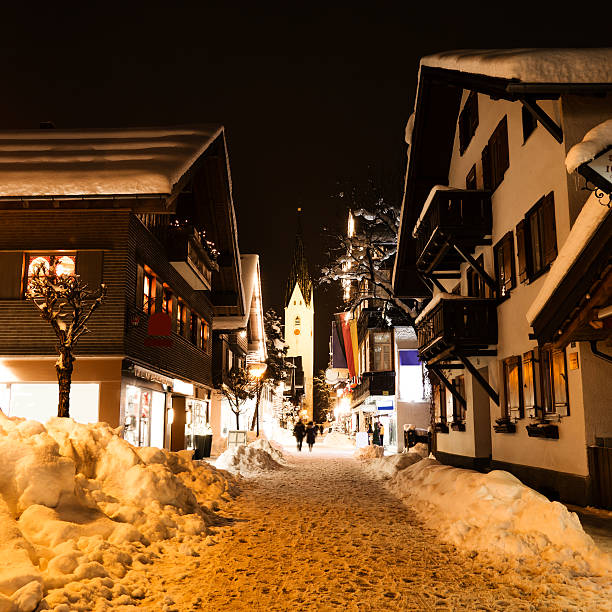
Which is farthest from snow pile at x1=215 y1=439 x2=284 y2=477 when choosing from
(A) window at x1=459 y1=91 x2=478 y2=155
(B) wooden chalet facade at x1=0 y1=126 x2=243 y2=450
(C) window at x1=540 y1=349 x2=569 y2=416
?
(A) window at x1=459 y1=91 x2=478 y2=155

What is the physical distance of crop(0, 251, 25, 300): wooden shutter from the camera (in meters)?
18.7

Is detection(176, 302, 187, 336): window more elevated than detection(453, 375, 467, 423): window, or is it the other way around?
detection(176, 302, 187, 336): window

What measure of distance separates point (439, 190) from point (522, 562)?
13096 millimetres

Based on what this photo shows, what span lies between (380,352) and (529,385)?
2559 centimetres

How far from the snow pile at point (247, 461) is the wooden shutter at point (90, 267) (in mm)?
7215

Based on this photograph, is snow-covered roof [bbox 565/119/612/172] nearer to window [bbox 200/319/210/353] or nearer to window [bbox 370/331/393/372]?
window [bbox 200/319/210/353]

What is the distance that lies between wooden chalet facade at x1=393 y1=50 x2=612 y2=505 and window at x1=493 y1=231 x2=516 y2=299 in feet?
0.17

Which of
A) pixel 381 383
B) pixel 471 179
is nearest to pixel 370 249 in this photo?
pixel 471 179

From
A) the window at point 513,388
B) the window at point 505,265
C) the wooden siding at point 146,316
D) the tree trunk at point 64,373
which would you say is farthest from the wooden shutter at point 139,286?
the window at point 513,388

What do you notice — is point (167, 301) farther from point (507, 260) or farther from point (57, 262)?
point (507, 260)

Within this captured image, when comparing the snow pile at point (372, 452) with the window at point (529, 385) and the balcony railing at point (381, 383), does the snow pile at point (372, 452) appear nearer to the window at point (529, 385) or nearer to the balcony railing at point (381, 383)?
the balcony railing at point (381, 383)

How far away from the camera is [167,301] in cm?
2433

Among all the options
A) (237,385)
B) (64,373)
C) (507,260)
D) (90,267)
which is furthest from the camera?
(237,385)

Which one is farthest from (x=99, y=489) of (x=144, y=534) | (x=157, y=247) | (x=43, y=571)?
(x=157, y=247)
